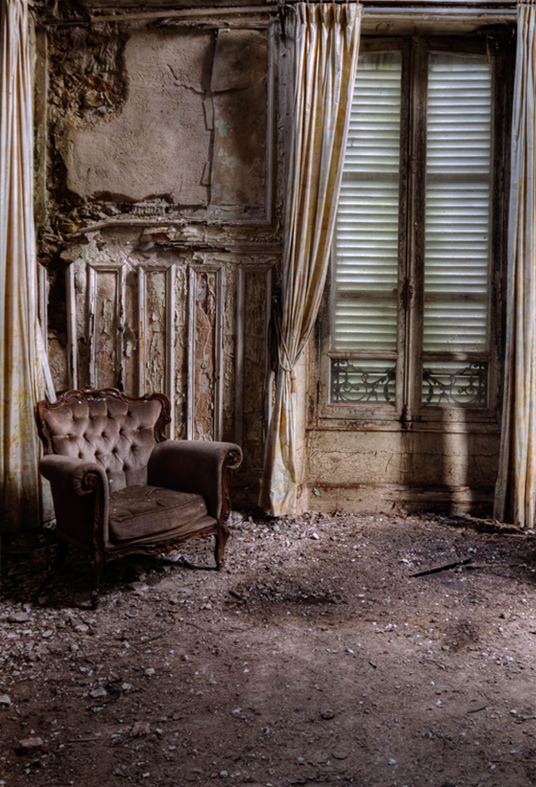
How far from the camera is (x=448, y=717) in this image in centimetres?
194

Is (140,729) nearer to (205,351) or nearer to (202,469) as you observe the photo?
(202,469)

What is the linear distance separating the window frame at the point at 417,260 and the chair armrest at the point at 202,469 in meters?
1.29

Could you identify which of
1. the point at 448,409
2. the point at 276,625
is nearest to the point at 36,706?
the point at 276,625

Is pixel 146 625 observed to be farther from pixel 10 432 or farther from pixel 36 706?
pixel 10 432

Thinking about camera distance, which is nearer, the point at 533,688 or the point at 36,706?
the point at 36,706

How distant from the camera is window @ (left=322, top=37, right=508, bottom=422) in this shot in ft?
13.8

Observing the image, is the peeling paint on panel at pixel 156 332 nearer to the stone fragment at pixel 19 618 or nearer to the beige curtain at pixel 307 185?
the beige curtain at pixel 307 185

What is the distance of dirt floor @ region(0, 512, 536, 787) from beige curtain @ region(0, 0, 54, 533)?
1.33ft

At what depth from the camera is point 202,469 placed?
321 cm

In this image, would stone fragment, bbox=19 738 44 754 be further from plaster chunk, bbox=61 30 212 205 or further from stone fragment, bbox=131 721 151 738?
plaster chunk, bbox=61 30 212 205

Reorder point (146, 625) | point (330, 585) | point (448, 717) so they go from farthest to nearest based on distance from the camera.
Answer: point (330, 585), point (146, 625), point (448, 717)

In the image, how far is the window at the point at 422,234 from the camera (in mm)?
4219

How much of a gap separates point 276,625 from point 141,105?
3484 mm

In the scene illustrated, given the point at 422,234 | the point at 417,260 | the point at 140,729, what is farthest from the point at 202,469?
the point at 422,234
